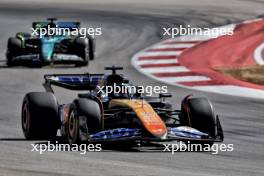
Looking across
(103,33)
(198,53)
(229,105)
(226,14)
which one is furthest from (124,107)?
(226,14)

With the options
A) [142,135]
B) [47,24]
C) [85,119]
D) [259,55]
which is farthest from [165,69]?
[142,135]

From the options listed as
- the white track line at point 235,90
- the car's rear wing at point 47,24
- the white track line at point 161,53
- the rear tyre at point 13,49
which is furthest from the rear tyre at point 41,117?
the white track line at point 161,53

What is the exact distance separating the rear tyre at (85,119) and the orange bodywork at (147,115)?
531 millimetres

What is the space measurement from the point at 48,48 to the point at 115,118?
1065 cm

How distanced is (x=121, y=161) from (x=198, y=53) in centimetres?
1493

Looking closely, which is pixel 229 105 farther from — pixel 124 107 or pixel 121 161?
pixel 121 161

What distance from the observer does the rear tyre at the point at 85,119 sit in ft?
42.4

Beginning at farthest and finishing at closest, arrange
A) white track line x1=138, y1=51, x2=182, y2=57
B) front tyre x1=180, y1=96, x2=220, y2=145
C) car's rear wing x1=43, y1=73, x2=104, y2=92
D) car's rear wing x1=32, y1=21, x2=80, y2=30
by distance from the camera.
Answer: white track line x1=138, y1=51, x2=182, y2=57 < car's rear wing x1=32, y1=21, x2=80, y2=30 < car's rear wing x1=43, y1=73, x2=104, y2=92 < front tyre x1=180, y1=96, x2=220, y2=145

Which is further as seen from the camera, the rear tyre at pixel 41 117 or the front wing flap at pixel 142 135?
the rear tyre at pixel 41 117

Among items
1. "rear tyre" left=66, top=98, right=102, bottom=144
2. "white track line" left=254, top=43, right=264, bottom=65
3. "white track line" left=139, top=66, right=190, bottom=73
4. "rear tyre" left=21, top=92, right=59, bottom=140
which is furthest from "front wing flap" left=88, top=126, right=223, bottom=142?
"white track line" left=254, top=43, right=264, bottom=65

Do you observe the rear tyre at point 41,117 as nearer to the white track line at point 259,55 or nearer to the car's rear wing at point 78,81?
the car's rear wing at point 78,81

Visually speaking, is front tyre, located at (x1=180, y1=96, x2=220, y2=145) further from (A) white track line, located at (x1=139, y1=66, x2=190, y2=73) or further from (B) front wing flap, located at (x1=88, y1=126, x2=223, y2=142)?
(A) white track line, located at (x1=139, y1=66, x2=190, y2=73)

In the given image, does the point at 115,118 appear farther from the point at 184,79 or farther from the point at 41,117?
the point at 184,79

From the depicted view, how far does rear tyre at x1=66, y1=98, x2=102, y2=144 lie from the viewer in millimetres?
12930
